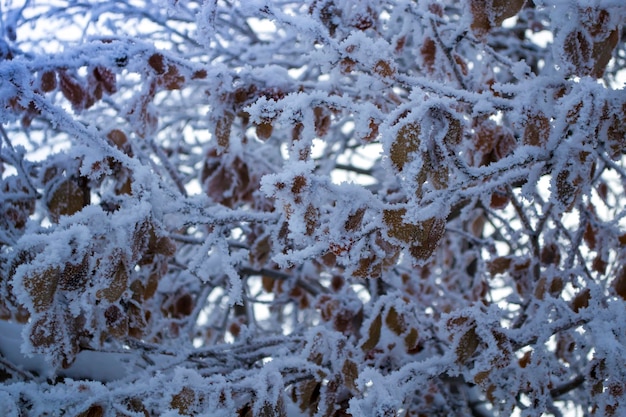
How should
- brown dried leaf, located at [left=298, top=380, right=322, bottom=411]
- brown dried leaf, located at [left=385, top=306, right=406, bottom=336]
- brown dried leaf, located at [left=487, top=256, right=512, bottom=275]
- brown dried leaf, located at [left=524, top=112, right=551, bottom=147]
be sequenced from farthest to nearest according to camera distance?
brown dried leaf, located at [left=487, top=256, right=512, bottom=275]
brown dried leaf, located at [left=385, top=306, right=406, bottom=336]
brown dried leaf, located at [left=298, top=380, right=322, bottom=411]
brown dried leaf, located at [left=524, top=112, right=551, bottom=147]

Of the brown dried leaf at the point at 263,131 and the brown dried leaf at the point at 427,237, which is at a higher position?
the brown dried leaf at the point at 427,237

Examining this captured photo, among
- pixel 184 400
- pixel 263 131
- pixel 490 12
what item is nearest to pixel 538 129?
pixel 490 12

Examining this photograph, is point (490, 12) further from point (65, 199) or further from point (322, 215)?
point (65, 199)

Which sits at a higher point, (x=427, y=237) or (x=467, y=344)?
(x=427, y=237)

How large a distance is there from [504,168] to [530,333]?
2.14 ft

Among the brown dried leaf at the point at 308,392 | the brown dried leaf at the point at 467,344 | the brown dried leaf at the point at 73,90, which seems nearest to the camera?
the brown dried leaf at the point at 467,344

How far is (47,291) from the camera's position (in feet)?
4.27

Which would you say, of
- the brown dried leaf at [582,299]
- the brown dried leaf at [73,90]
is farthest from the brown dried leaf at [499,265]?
the brown dried leaf at [73,90]

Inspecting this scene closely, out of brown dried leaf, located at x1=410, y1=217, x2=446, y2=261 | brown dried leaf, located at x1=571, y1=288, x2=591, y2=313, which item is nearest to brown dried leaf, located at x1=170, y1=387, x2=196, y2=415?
brown dried leaf, located at x1=410, y1=217, x2=446, y2=261

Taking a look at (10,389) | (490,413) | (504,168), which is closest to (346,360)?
(504,168)

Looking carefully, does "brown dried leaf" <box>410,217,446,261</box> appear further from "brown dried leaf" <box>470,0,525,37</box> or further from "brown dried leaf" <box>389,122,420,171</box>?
"brown dried leaf" <box>470,0,525,37</box>

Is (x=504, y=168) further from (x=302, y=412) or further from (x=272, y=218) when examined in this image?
(x=302, y=412)

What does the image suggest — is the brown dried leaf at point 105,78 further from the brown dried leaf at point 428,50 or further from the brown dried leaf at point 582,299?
the brown dried leaf at point 582,299

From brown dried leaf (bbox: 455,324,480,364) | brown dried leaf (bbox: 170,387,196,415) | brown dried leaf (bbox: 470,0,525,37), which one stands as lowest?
Result: brown dried leaf (bbox: 170,387,196,415)
